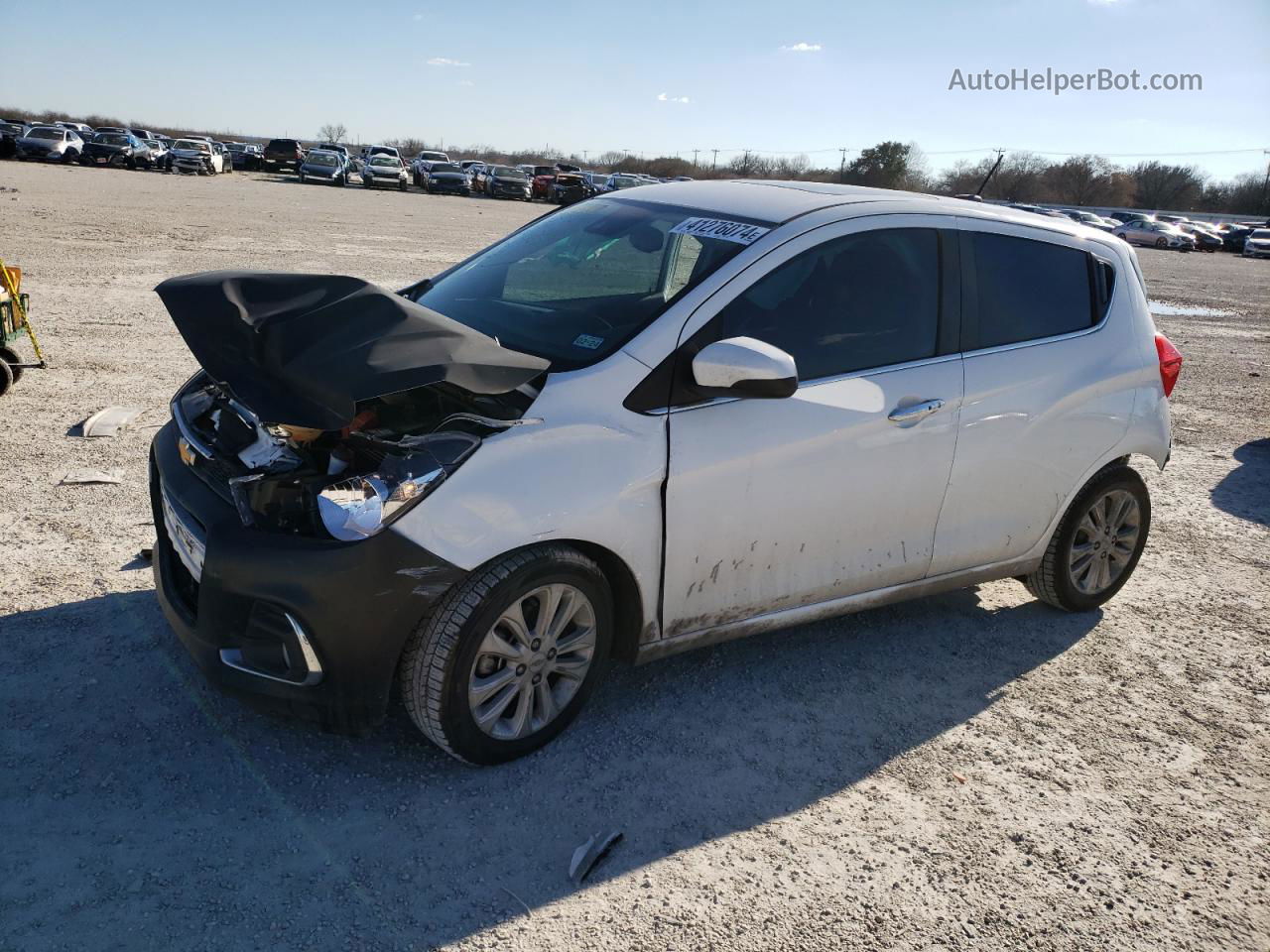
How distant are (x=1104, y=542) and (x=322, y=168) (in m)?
43.7

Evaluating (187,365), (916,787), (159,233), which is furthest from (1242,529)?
(159,233)

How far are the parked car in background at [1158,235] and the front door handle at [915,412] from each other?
49270 mm

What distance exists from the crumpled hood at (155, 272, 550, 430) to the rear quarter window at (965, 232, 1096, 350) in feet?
6.69

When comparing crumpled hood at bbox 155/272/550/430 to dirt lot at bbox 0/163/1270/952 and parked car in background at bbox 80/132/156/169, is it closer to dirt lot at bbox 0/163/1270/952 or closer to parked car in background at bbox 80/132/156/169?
dirt lot at bbox 0/163/1270/952

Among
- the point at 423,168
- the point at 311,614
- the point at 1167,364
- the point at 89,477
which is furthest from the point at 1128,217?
the point at 311,614

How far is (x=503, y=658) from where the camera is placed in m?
3.20

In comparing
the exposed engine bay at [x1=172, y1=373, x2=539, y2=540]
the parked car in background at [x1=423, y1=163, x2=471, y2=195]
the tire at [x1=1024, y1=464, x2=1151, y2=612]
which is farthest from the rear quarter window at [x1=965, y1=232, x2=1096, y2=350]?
the parked car in background at [x1=423, y1=163, x2=471, y2=195]

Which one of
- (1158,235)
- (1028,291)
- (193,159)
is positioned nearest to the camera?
(1028,291)

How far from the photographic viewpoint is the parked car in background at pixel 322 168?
43125 millimetres

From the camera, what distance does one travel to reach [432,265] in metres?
16.1

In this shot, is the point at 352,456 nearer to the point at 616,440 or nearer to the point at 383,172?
the point at 616,440

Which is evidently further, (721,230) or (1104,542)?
(1104,542)

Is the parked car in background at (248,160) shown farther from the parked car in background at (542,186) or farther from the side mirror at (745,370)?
the side mirror at (745,370)

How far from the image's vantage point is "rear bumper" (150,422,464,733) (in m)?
2.86
